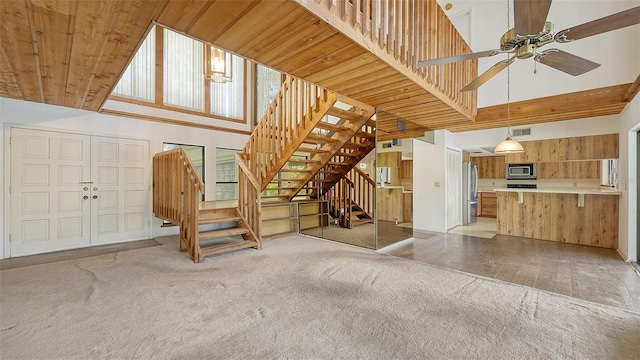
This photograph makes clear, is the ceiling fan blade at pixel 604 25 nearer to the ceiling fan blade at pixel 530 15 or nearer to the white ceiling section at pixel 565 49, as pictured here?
the ceiling fan blade at pixel 530 15

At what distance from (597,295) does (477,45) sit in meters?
Answer: 5.33

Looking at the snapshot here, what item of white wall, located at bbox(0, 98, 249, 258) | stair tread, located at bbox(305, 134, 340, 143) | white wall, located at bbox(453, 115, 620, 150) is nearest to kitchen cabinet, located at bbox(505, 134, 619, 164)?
white wall, located at bbox(453, 115, 620, 150)

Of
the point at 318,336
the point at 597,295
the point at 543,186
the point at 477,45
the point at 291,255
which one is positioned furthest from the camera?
the point at 543,186

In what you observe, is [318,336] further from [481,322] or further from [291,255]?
[291,255]

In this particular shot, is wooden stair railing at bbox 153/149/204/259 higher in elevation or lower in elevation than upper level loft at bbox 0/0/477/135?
lower

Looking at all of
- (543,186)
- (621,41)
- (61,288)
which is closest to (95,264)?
(61,288)

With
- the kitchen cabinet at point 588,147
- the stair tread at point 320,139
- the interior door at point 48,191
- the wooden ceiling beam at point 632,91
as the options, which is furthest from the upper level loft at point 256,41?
the kitchen cabinet at point 588,147

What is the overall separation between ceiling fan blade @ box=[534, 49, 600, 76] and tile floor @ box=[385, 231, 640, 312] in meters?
2.34

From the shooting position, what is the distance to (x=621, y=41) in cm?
430

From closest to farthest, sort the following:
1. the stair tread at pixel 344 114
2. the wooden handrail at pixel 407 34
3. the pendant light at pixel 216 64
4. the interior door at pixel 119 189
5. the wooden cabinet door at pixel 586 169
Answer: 1. the wooden handrail at pixel 407 34
2. the stair tread at pixel 344 114
3. the pendant light at pixel 216 64
4. the interior door at pixel 119 189
5. the wooden cabinet door at pixel 586 169

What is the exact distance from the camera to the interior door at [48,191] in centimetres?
412

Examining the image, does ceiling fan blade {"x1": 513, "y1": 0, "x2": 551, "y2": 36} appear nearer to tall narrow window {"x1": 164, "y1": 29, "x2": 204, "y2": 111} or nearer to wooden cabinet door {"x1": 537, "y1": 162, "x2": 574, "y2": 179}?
wooden cabinet door {"x1": 537, "y1": 162, "x2": 574, "y2": 179}

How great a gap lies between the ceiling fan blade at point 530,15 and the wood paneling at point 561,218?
4.51 m

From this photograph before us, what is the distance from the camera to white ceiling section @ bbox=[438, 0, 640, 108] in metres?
4.22
